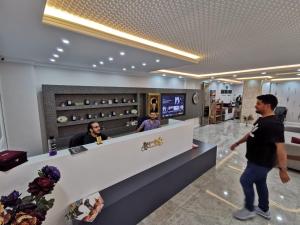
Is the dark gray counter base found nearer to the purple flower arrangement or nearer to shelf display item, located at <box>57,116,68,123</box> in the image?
the purple flower arrangement

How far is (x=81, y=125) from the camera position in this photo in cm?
397

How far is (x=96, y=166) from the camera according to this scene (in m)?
1.67

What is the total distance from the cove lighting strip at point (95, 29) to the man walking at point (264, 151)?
1647 millimetres

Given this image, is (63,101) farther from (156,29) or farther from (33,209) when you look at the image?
(33,209)

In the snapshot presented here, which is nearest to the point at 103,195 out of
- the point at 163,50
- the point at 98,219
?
the point at 98,219

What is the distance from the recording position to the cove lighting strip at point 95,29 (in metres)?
1.38

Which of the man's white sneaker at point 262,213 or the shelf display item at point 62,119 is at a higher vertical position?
the shelf display item at point 62,119

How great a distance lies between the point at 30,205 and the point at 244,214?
2.40 m

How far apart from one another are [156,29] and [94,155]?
Result: 165 centimetres

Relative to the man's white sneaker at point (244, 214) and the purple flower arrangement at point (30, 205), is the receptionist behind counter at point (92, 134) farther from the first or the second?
the man's white sneaker at point (244, 214)

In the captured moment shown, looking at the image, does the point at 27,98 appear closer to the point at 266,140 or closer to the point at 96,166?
the point at 96,166

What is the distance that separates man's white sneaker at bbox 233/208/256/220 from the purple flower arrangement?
2.26 m

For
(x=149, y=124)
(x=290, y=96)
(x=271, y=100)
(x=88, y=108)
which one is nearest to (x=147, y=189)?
(x=149, y=124)

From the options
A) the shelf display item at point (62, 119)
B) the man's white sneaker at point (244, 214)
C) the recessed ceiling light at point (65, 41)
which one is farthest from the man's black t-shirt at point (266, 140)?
the shelf display item at point (62, 119)
